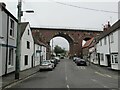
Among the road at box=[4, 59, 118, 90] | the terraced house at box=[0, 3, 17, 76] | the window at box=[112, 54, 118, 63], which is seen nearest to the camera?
the road at box=[4, 59, 118, 90]

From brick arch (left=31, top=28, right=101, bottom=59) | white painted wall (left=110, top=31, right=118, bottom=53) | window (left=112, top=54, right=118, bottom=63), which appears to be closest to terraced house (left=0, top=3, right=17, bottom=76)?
white painted wall (left=110, top=31, right=118, bottom=53)

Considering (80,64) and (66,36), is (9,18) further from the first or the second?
(66,36)

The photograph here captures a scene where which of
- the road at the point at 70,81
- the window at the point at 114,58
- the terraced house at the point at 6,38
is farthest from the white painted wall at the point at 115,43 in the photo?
the terraced house at the point at 6,38

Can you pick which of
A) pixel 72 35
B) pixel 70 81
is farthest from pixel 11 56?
pixel 72 35

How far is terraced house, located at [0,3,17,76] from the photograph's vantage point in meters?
Answer: 19.5

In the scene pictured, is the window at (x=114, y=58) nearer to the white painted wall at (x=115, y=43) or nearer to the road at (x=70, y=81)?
the white painted wall at (x=115, y=43)

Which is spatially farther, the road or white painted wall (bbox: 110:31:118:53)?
white painted wall (bbox: 110:31:118:53)

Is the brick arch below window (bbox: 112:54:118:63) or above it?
above

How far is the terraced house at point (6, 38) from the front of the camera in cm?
1952

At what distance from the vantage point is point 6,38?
20859mm

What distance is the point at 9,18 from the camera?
71.8 ft

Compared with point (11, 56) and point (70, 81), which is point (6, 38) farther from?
point (70, 81)

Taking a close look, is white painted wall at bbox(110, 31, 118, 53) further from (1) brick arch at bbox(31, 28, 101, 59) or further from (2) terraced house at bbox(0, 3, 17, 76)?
(1) brick arch at bbox(31, 28, 101, 59)

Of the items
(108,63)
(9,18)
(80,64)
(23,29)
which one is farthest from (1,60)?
(80,64)
